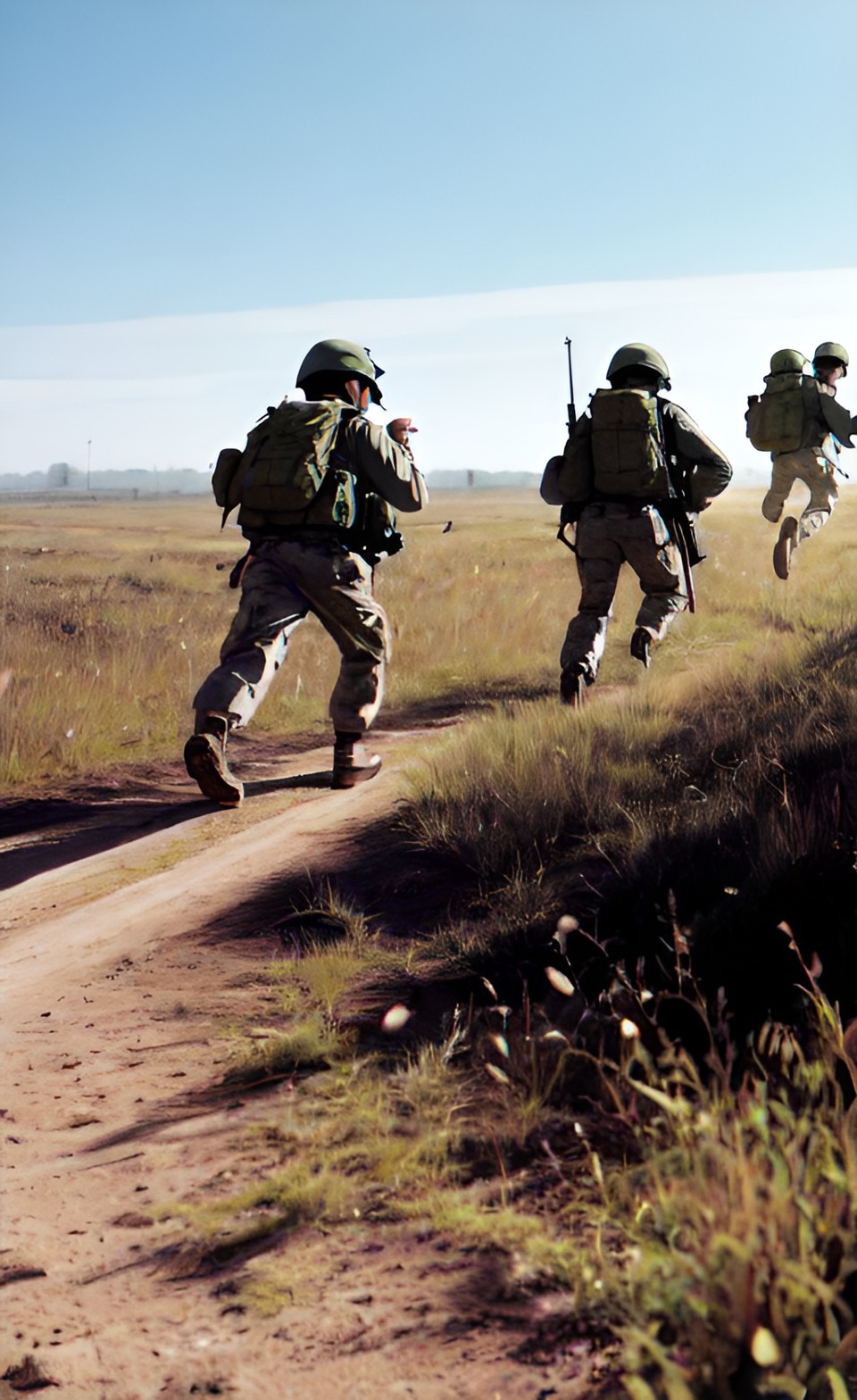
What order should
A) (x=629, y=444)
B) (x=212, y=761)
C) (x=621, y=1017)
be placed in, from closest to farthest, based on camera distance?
(x=621, y=1017) → (x=212, y=761) → (x=629, y=444)

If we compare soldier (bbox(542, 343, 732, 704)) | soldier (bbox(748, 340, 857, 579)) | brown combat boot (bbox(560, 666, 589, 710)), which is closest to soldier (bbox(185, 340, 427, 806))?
brown combat boot (bbox(560, 666, 589, 710))

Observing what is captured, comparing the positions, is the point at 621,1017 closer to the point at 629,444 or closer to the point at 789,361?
the point at 629,444

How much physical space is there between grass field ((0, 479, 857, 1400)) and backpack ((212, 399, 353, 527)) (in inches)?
62.0

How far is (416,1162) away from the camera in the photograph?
3.11 metres

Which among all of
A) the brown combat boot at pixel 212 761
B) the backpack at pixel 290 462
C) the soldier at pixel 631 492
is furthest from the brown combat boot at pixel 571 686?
the brown combat boot at pixel 212 761

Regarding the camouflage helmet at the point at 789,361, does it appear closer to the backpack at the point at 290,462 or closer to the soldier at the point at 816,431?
the soldier at the point at 816,431

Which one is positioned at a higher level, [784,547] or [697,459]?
[697,459]

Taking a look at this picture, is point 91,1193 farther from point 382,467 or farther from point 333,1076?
point 382,467

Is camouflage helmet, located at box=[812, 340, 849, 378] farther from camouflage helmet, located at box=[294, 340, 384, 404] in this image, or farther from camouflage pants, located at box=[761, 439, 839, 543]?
camouflage helmet, located at box=[294, 340, 384, 404]

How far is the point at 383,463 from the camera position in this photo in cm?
702

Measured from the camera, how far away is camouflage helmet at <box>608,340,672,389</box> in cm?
884

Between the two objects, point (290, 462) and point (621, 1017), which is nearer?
point (621, 1017)

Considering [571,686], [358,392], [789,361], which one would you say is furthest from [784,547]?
[358,392]

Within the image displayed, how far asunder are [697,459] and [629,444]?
553mm
